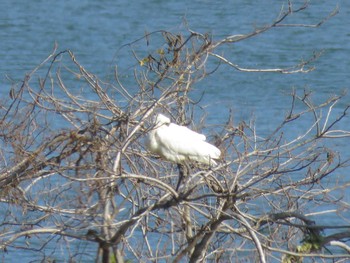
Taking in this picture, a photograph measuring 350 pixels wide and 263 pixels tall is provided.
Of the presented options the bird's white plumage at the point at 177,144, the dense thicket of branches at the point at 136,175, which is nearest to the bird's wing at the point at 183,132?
the bird's white plumage at the point at 177,144

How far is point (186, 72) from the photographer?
18.1 ft

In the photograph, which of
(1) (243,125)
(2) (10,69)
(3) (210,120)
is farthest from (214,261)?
(2) (10,69)

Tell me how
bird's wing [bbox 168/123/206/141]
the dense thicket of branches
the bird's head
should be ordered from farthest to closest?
bird's wing [bbox 168/123/206/141] → the bird's head → the dense thicket of branches

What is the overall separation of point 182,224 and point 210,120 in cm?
547

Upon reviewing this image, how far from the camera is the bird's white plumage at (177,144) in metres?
5.93

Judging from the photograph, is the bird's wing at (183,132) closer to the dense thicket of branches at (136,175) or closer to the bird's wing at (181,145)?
the bird's wing at (181,145)

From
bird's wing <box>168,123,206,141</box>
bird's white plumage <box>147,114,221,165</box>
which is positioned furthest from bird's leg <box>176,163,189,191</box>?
bird's wing <box>168,123,206,141</box>

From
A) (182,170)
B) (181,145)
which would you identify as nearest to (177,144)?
(181,145)

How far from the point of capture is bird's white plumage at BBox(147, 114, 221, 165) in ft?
19.5

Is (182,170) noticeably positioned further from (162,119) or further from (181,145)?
(162,119)

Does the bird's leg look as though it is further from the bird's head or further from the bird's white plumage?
the bird's head

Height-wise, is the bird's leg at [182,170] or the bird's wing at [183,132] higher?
the bird's wing at [183,132]

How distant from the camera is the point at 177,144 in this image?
19.4 feet

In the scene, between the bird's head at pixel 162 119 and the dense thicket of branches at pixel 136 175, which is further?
the bird's head at pixel 162 119
